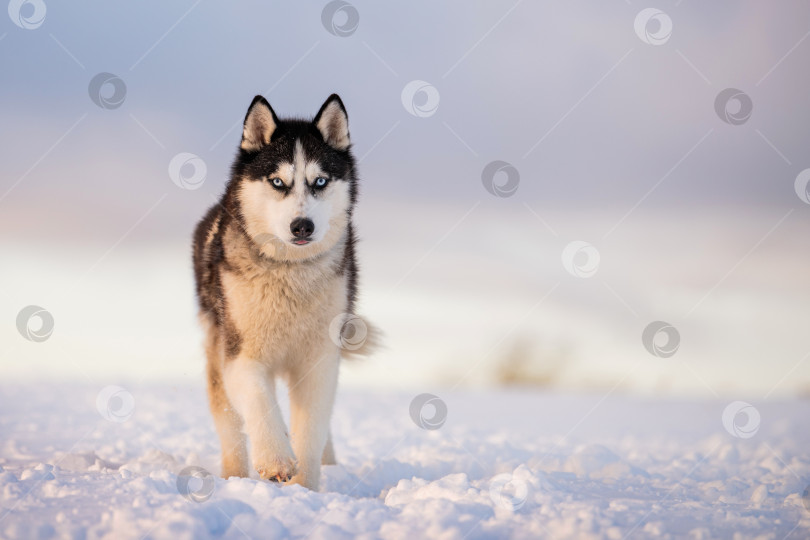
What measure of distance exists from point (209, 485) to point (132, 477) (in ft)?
2.13

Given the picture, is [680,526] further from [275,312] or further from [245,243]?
[245,243]

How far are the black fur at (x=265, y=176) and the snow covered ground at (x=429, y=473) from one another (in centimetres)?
98

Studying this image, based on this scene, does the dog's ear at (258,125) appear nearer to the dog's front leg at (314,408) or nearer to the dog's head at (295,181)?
the dog's head at (295,181)

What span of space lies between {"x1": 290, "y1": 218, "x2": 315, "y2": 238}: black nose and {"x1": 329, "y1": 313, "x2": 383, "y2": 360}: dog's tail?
774 mm

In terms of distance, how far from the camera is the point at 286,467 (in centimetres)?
429

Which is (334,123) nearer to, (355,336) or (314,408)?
(355,336)

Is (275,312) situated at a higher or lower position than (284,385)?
higher

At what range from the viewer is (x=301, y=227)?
447 centimetres

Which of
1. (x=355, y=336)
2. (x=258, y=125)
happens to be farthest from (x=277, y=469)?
(x=258, y=125)

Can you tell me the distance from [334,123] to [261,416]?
2217 millimetres

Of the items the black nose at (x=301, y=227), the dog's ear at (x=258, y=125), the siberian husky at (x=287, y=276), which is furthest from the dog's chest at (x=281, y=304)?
the dog's ear at (x=258, y=125)

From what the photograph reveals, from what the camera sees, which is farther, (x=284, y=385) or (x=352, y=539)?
(x=284, y=385)

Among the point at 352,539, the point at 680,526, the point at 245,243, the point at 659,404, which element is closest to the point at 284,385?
the point at 245,243

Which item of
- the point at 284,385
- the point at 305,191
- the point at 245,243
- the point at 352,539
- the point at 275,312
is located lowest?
the point at 352,539
